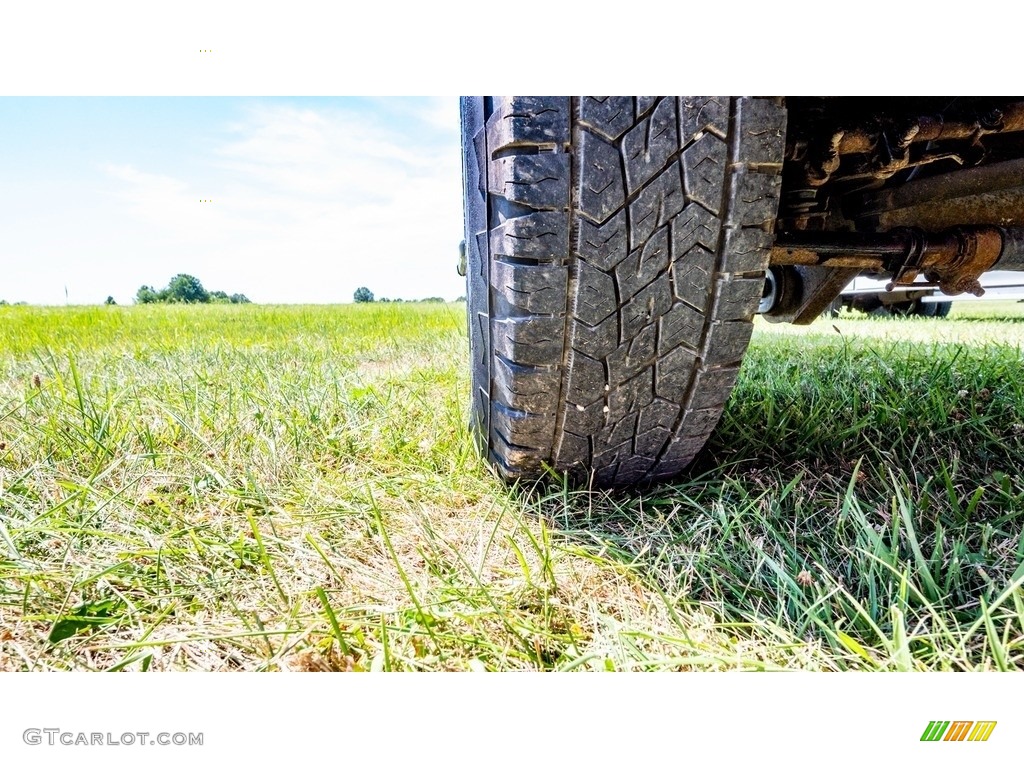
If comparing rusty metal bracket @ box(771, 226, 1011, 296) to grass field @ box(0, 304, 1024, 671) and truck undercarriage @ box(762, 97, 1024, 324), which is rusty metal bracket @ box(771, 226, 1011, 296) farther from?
grass field @ box(0, 304, 1024, 671)

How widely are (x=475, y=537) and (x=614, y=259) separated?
499mm

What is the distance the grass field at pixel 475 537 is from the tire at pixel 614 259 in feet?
0.60

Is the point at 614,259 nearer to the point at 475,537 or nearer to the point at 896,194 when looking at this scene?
the point at 475,537

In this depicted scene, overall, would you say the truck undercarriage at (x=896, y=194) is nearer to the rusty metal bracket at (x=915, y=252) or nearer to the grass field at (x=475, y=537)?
the rusty metal bracket at (x=915, y=252)

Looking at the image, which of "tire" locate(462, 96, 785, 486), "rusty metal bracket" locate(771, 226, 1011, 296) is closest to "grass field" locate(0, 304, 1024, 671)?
"tire" locate(462, 96, 785, 486)

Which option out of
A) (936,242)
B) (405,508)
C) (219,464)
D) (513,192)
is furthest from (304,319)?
(936,242)

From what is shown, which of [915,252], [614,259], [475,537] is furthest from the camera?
[915,252]

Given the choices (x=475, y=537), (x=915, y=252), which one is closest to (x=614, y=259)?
(x=475, y=537)

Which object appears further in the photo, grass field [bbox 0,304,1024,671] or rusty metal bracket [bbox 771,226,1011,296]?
rusty metal bracket [bbox 771,226,1011,296]

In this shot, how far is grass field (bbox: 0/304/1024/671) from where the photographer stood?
618 millimetres

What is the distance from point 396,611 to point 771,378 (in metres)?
1.34

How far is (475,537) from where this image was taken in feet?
2.81

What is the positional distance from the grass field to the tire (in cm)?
18

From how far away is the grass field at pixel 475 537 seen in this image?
2.03ft
